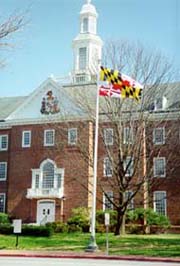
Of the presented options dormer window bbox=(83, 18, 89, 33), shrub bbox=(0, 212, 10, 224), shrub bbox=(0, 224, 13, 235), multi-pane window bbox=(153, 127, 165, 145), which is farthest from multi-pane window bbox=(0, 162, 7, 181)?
dormer window bbox=(83, 18, 89, 33)

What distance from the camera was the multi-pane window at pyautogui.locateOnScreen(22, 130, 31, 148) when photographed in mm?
36531

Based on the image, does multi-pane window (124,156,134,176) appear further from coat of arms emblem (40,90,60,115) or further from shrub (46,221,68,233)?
coat of arms emblem (40,90,60,115)

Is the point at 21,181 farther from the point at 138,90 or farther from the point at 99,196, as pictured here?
the point at 138,90

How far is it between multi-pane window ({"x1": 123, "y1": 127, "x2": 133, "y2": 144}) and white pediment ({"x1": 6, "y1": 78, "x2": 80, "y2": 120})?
8898 mm

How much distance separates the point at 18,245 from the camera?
816 inches

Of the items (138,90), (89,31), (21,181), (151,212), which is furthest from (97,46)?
(138,90)

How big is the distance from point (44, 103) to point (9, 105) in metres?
6.18

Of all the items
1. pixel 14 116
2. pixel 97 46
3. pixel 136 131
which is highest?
pixel 97 46

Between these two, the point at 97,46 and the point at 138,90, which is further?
the point at 97,46

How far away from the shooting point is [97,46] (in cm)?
4156

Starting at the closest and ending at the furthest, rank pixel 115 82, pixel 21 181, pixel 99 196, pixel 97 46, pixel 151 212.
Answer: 1. pixel 115 82
2. pixel 151 212
3. pixel 99 196
4. pixel 21 181
5. pixel 97 46

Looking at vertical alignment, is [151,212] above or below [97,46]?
below

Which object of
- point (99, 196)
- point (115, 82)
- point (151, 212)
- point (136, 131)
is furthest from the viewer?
point (99, 196)

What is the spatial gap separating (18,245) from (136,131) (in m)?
9.19
